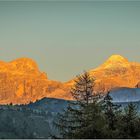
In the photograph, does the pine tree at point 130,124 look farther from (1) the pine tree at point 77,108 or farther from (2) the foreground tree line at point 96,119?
(1) the pine tree at point 77,108

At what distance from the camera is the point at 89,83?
33.0 meters

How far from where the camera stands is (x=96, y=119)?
21.2 m

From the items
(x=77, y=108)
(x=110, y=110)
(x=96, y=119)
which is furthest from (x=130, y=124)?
(x=77, y=108)

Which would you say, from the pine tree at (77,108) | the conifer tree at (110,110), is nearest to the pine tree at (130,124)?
the conifer tree at (110,110)

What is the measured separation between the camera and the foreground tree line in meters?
21.0

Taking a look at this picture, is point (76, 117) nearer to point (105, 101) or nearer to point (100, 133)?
point (105, 101)

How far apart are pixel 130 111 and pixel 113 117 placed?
98cm

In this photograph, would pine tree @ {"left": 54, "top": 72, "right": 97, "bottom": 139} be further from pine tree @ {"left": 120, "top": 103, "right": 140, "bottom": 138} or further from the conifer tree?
pine tree @ {"left": 120, "top": 103, "right": 140, "bottom": 138}

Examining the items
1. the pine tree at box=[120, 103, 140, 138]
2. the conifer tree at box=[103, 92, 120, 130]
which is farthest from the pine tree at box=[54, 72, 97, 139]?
the pine tree at box=[120, 103, 140, 138]

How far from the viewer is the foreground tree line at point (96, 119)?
68.9 feet

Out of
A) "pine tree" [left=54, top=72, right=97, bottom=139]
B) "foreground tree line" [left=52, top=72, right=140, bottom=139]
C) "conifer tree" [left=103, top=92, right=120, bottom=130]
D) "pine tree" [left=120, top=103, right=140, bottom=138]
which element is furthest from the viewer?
"pine tree" [left=54, top=72, right=97, bottom=139]

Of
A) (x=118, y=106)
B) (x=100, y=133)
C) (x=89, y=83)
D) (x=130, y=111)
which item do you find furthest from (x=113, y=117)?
(x=89, y=83)

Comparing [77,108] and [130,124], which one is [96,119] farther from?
[77,108]

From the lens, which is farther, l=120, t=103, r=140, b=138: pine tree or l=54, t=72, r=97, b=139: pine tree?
l=54, t=72, r=97, b=139: pine tree
